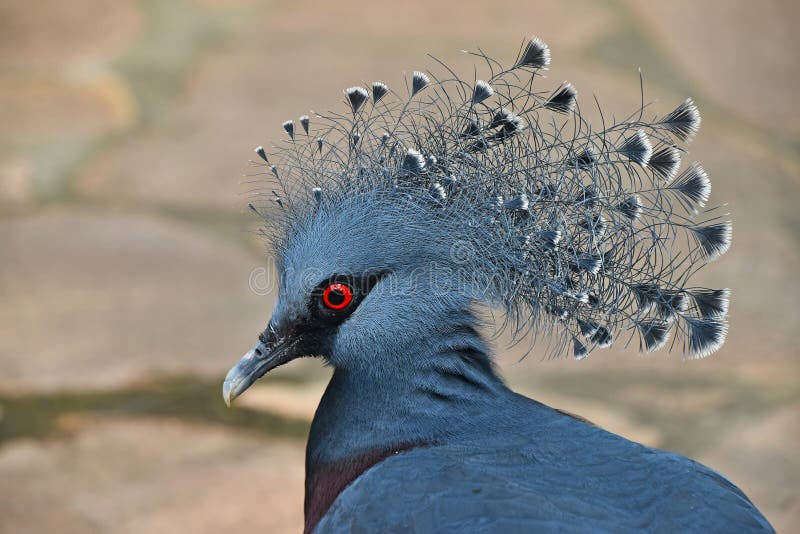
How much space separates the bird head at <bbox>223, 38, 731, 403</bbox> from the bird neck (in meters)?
0.03

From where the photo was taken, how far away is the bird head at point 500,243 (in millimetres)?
2006

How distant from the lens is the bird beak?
2.15 metres

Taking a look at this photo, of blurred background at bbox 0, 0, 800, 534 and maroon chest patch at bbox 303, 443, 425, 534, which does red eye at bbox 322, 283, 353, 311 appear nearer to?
maroon chest patch at bbox 303, 443, 425, 534

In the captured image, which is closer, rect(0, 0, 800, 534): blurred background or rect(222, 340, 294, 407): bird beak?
rect(222, 340, 294, 407): bird beak

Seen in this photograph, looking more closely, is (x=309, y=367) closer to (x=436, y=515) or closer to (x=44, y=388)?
(x=44, y=388)

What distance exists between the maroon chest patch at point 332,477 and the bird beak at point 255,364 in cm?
24

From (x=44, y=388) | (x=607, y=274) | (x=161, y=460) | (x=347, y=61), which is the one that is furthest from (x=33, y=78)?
(x=607, y=274)

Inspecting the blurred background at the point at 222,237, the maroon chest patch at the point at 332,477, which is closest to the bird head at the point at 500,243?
the maroon chest patch at the point at 332,477

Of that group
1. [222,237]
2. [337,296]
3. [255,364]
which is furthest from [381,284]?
[222,237]

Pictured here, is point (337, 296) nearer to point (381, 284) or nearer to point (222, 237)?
point (381, 284)

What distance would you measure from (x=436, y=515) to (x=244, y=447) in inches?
68.3

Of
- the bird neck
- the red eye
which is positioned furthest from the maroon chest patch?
the red eye

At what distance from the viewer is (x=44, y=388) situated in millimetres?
3621

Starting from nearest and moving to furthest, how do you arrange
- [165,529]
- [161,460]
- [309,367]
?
[165,529] → [161,460] → [309,367]
